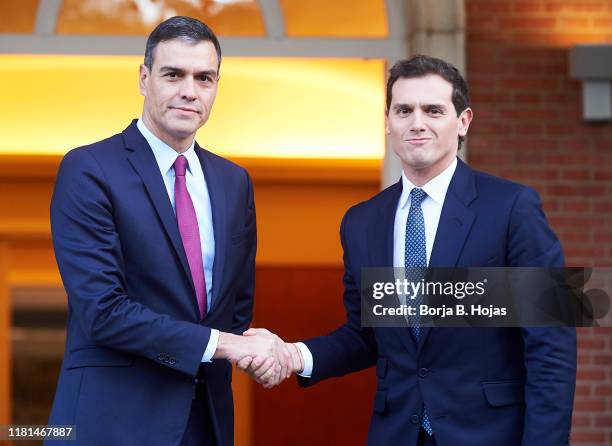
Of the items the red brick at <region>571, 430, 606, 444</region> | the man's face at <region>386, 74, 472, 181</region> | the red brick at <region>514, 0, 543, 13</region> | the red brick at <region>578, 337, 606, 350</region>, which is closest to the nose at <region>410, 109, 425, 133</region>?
the man's face at <region>386, 74, 472, 181</region>

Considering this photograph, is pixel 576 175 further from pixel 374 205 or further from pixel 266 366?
pixel 266 366

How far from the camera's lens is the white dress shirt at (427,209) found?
3.48 meters

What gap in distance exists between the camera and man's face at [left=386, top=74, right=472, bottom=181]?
136 inches

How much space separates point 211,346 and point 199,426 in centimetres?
27

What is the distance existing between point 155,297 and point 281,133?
210 inches

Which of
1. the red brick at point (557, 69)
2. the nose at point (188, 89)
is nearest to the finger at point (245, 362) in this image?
the nose at point (188, 89)

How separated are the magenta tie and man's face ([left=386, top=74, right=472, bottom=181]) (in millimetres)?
661

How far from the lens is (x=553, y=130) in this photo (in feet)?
19.1

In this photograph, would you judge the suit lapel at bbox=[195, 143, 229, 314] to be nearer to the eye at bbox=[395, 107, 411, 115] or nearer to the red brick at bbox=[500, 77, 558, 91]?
the eye at bbox=[395, 107, 411, 115]

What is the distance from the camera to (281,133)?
340 inches

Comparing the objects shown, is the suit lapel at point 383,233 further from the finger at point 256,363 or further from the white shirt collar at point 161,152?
the white shirt collar at point 161,152

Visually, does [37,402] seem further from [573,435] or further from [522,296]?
[522,296]

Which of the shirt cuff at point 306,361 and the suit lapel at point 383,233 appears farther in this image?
the shirt cuff at point 306,361

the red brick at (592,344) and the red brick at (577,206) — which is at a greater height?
the red brick at (577,206)
